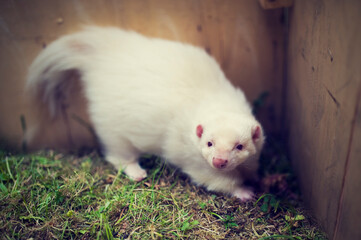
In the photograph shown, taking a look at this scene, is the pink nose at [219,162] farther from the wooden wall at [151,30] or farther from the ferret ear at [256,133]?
the wooden wall at [151,30]

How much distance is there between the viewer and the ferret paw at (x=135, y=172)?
3.55 metres

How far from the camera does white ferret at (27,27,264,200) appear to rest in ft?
10.6

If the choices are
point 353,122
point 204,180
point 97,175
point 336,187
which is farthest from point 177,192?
point 353,122

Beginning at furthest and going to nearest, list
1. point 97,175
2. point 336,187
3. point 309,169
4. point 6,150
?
→ point 6,150 → point 97,175 → point 309,169 → point 336,187

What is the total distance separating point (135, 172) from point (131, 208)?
0.65 metres

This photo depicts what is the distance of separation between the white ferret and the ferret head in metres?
0.01

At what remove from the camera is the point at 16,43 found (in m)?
3.71

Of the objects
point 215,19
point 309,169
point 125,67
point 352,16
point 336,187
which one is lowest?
point 309,169

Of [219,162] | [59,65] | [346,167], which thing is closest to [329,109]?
[346,167]

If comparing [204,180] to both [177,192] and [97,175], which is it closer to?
[177,192]

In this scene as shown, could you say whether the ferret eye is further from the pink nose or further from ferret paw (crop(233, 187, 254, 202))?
ferret paw (crop(233, 187, 254, 202))

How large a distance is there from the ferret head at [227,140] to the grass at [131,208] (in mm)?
494

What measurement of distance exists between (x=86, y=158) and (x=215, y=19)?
218 cm

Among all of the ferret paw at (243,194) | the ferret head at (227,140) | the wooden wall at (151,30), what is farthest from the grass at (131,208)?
the wooden wall at (151,30)
